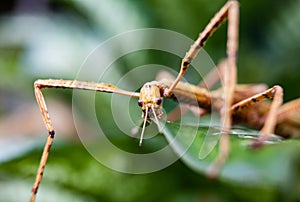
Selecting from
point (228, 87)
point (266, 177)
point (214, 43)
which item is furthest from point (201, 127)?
point (214, 43)

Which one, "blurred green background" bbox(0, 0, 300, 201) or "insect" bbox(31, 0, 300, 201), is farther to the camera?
"blurred green background" bbox(0, 0, 300, 201)

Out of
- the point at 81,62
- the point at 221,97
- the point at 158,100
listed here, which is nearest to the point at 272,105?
the point at 158,100

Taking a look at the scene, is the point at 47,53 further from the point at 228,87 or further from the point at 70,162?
the point at 228,87

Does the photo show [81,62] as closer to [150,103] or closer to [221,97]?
[221,97]

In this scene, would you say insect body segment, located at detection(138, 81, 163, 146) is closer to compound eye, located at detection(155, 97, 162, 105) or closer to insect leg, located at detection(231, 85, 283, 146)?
compound eye, located at detection(155, 97, 162, 105)

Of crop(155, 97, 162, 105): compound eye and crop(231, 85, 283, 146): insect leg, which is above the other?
crop(155, 97, 162, 105): compound eye

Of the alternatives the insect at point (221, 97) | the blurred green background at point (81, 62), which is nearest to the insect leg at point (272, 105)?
the insect at point (221, 97)

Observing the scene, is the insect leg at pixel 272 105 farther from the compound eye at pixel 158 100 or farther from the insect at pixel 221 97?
the compound eye at pixel 158 100

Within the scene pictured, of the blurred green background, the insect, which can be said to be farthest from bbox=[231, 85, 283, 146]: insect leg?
the blurred green background
